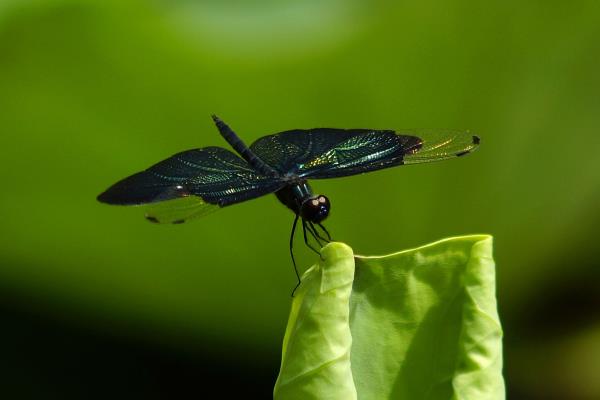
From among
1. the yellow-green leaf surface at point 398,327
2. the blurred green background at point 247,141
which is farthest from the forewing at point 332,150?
the blurred green background at point 247,141

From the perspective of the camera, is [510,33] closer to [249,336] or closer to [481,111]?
[481,111]

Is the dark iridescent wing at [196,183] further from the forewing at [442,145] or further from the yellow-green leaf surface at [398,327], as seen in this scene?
the yellow-green leaf surface at [398,327]

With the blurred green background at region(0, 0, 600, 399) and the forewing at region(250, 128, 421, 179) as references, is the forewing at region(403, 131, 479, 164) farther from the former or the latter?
the blurred green background at region(0, 0, 600, 399)

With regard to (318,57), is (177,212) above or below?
below

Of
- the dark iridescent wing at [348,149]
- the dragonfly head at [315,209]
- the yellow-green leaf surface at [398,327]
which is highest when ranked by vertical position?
the dark iridescent wing at [348,149]

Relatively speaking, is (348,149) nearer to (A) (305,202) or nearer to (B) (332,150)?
(B) (332,150)

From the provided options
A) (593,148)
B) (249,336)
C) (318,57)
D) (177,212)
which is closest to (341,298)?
(177,212)

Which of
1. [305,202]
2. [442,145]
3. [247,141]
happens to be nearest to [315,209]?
[305,202]
